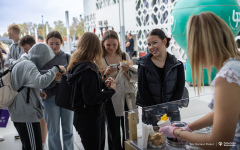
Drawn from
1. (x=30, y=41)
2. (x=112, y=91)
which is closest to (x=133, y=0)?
(x=30, y=41)

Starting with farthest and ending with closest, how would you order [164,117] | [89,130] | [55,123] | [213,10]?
[213,10] → [55,123] → [89,130] → [164,117]

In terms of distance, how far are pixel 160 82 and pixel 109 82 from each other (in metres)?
0.58

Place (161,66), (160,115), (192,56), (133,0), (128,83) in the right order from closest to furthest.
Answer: (192,56), (160,115), (161,66), (128,83), (133,0)

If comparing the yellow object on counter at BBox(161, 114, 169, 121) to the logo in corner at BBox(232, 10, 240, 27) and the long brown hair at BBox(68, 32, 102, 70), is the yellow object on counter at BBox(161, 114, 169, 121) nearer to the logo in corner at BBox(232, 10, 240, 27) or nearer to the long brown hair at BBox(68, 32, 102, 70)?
the long brown hair at BBox(68, 32, 102, 70)

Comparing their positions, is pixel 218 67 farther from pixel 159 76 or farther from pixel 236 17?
pixel 236 17

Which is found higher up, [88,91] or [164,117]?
[88,91]

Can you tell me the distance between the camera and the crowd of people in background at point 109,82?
1.18 m

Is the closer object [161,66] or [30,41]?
[161,66]

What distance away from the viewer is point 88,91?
209cm

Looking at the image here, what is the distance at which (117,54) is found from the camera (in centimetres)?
302

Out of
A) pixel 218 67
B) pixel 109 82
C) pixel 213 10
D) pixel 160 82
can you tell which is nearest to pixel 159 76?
pixel 160 82

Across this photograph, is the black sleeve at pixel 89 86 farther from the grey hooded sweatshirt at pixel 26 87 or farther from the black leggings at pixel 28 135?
the black leggings at pixel 28 135

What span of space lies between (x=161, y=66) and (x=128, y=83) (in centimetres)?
53

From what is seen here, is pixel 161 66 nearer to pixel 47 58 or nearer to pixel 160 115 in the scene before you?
pixel 160 115
